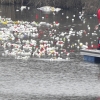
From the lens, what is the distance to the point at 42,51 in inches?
1271

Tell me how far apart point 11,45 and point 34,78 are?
8.69 m

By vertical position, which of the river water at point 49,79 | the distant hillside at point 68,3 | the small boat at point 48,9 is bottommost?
the river water at point 49,79

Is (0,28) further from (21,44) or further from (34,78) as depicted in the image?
(34,78)

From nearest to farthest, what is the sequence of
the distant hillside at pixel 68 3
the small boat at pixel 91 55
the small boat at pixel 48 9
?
1. the small boat at pixel 91 55
2. the distant hillside at pixel 68 3
3. the small boat at pixel 48 9

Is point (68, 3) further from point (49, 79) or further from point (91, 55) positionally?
point (49, 79)

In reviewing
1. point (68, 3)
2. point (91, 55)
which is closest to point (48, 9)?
point (68, 3)

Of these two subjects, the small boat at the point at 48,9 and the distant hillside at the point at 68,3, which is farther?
the small boat at the point at 48,9

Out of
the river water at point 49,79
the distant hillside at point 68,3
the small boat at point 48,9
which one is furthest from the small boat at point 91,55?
the small boat at point 48,9

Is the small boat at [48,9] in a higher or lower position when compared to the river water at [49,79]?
higher

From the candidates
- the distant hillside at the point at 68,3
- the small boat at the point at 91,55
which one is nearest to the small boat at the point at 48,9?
the distant hillside at the point at 68,3

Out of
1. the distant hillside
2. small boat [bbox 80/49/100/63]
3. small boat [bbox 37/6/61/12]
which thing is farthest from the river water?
small boat [bbox 37/6/61/12]

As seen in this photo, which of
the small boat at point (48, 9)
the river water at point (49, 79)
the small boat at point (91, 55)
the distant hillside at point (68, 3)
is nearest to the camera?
the river water at point (49, 79)

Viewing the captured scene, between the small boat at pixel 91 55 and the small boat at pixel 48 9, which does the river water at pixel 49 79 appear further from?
the small boat at pixel 48 9

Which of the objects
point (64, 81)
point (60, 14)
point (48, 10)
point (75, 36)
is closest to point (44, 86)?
point (64, 81)
